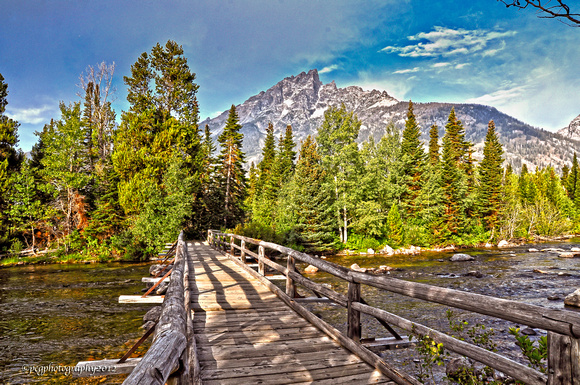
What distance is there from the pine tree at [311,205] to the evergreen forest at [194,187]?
0.43ft

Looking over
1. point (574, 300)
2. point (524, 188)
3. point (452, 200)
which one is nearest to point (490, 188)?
point (452, 200)

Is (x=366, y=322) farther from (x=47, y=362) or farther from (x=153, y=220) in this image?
(x=153, y=220)

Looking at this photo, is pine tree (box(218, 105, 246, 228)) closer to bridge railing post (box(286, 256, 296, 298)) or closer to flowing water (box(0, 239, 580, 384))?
flowing water (box(0, 239, 580, 384))

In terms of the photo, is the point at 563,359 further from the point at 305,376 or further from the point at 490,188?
the point at 490,188

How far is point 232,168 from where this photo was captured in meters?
40.9

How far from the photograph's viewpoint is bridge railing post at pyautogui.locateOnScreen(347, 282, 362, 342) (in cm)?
390

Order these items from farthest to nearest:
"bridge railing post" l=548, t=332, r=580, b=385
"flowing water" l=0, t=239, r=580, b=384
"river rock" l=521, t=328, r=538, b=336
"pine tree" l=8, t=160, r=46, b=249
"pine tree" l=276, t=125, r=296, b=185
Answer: "pine tree" l=276, t=125, r=296, b=185, "pine tree" l=8, t=160, r=46, b=249, "river rock" l=521, t=328, r=538, b=336, "flowing water" l=0, t=239, r=580, b=384, "bridge railing post" l=548, t=332, r=580, b=385

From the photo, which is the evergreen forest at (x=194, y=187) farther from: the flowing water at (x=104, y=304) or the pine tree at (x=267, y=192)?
the flowing water at (x=104, y=304)

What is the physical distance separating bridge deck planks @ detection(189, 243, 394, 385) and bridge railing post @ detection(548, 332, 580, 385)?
5.01ft

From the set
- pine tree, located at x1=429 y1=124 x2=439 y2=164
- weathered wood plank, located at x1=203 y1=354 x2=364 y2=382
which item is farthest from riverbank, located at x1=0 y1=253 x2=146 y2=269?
pine tree, located at x1=429 y1=124 x2=439 y2=164

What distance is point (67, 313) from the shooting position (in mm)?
10867

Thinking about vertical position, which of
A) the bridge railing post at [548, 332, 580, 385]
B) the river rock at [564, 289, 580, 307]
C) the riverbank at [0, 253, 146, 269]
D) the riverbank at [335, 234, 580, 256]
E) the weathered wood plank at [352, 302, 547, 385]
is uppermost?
the bridge railing post at [548, 332, 580, 385]

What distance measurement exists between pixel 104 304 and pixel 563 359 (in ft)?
45.3

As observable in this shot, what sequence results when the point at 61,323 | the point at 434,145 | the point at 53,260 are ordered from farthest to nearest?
the point at 434,145 < the point at 53,260 < the point at 61,323
